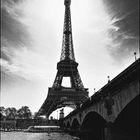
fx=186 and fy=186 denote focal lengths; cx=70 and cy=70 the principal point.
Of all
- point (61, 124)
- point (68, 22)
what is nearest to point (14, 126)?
point (61, 124)

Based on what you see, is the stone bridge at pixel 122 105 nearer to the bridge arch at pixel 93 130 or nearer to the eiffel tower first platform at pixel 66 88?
the bridge arch at pixel 93 130

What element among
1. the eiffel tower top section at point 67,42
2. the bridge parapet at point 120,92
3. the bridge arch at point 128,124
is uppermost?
the eiffel tower top section at point 67,42

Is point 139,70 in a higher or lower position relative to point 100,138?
higher

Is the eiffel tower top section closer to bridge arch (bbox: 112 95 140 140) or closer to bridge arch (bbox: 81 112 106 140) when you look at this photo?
bridge arch (bbox: 81 112 106 140)

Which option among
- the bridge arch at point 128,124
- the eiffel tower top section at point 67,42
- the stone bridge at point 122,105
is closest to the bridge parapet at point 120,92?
the stone bridge at point 122,105

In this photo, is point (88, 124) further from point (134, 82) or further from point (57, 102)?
point (57, 102)

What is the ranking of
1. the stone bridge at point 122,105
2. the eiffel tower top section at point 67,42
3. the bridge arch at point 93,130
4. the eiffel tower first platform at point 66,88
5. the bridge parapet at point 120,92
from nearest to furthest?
the bridge parapet at point 120,92 < the stone bridge at point 122,105 < the bridge arch at point 93,130 < the eiffel tower first platform at point 66,88 < the eiffel tower top section at point 67,42

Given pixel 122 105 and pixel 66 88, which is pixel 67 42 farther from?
pixel 122 105

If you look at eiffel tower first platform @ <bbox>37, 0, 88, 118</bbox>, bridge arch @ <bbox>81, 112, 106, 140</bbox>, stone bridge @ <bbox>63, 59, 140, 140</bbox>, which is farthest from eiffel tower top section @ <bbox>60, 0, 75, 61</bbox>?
stone bridge @ <bbox>63, 59, 140, 140</bbox>
